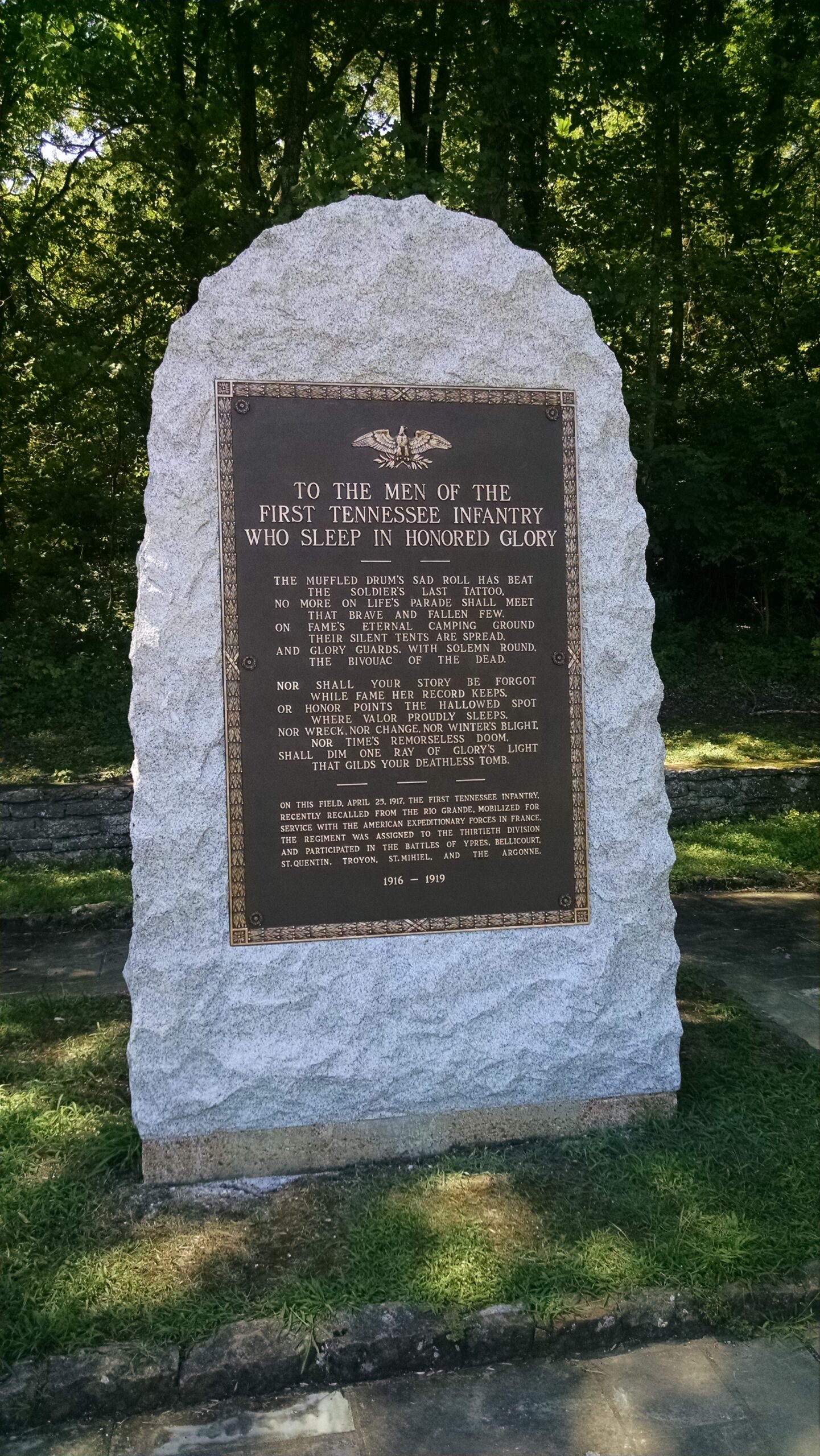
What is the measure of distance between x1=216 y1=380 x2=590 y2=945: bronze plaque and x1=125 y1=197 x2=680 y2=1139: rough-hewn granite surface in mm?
70

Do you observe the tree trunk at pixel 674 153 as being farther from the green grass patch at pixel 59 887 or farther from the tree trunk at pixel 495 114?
the green grass patch at pixel 59 887

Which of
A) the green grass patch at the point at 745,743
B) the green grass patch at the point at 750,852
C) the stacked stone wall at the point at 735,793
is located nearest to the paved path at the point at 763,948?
the green grass patch at the point at 750,852

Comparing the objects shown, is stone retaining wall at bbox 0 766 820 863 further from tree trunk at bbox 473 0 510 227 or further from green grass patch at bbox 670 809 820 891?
tree trunk at bbox 473 0 510 227

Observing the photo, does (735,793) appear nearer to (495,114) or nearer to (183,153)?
(495,114)

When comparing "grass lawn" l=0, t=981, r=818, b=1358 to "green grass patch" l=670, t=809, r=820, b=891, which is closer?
"grass lawn" l=0, t=981, r=818, b=1358

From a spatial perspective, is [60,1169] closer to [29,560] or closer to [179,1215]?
[179,1215]

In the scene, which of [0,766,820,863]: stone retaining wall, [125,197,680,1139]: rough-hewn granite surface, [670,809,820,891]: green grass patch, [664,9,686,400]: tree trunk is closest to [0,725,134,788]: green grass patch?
[0,766,820,863]: stone retaining wall

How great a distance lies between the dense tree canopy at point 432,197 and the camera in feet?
38.2

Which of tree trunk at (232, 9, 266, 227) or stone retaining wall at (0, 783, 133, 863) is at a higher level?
tree trunk at (232, 9, 266, 227)

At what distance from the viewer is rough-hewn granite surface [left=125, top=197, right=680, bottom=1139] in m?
3.62

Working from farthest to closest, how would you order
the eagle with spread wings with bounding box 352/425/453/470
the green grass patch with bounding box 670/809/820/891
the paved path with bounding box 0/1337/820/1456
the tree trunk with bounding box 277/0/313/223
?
the tree trunk with bounding box 277/0/313/223 → the green grass patch with bounding box 670/809/820/891 → the eagle with spread wings with bounding box 352/425/453/470 → the paved path with bounding box 0/1337/820/1456

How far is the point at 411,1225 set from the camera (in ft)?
10.7

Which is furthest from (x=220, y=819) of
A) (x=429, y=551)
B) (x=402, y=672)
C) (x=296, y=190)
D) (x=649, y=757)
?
(x=296, y=190)

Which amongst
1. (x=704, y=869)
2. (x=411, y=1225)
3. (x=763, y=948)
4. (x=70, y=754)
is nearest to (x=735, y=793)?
(x=704, y=869)
